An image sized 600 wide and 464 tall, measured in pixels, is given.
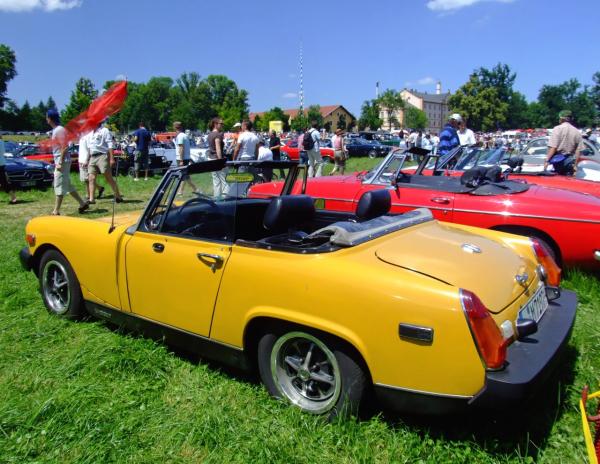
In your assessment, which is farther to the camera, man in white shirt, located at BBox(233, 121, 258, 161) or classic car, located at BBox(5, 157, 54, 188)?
classic car, located at BBox(5, 157, 54, 188)

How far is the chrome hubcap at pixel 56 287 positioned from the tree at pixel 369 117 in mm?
81645

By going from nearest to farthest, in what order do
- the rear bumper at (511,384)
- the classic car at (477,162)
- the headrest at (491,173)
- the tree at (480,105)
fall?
the rear bumper at (511,384) < the headrest at (491,173) < the classic car at (477,162) < the tree at (480,105)

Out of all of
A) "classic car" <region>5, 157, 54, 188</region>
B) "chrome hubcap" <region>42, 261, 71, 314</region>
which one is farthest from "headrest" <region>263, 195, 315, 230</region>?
"classic car" <region>5, 157, 54, 188</region>

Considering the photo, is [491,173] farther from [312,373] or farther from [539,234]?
[312,373]

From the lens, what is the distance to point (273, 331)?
2.62 meters

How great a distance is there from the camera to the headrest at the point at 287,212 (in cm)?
284

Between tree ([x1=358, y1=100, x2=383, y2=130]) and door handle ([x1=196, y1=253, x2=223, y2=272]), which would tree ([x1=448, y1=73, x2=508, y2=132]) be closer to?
tree ([x1=358, y1=100, x2=383, y2=130])

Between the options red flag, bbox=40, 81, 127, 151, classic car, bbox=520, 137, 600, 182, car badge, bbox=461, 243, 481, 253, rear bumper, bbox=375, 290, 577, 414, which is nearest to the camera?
rear bumper, bbox=375, 290, 577, 414

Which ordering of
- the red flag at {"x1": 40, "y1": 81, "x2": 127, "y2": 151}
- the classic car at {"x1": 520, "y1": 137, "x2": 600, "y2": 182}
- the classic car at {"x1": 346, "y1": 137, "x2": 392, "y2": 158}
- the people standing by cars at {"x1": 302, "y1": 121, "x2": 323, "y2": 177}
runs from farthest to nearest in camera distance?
the classic car at {"x1": 346, "y1": 137, "x2": 392, "y2": 158} < the people standing by cars at {"x1": 302, "y1": 121, "x2": 323, "y2": 177} < the classic car at {"x1": 520, "y1": 137, "x2": 600, "y2": 182} < the red flag at {"x1": 40, "y1": 81, "x2": 127, "y2": 151}

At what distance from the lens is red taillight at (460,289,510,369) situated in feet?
6.66

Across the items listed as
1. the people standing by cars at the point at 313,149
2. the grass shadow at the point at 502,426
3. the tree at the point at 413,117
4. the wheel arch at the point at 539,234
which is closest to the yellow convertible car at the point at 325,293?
the grass shadow at the point at 502,426

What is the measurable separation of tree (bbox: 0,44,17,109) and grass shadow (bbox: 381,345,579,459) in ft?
308

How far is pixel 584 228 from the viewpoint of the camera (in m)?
4.39

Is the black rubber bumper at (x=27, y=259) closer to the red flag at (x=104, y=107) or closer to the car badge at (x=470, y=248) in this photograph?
the red flag at (x=104, y=107)
